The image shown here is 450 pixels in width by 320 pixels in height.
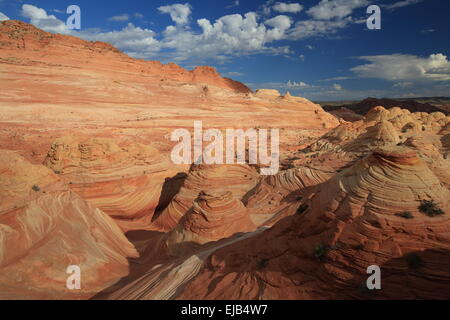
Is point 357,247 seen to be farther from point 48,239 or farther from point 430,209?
point 48,239

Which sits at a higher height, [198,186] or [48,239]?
[198,186]

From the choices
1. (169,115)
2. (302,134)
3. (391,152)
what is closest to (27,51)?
(169,115)

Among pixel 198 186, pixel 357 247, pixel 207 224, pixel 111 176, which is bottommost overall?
pixel 207 224

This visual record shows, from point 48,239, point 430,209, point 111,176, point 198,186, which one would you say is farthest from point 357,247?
point 111,176

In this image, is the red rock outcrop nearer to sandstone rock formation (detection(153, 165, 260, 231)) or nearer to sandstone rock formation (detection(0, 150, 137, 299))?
sandstone rock formation (detection(0, 150, 137, 299))

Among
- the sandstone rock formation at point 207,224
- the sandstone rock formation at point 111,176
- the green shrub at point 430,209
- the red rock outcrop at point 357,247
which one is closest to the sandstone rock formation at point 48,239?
the sandstone rock formation at point 207,224

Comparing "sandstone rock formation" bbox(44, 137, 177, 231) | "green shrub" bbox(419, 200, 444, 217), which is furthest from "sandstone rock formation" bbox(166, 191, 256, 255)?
"green shrub" bbox(419, 200, 444, 217)

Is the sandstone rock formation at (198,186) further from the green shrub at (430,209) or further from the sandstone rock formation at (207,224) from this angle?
the green shrub at (430,209)
